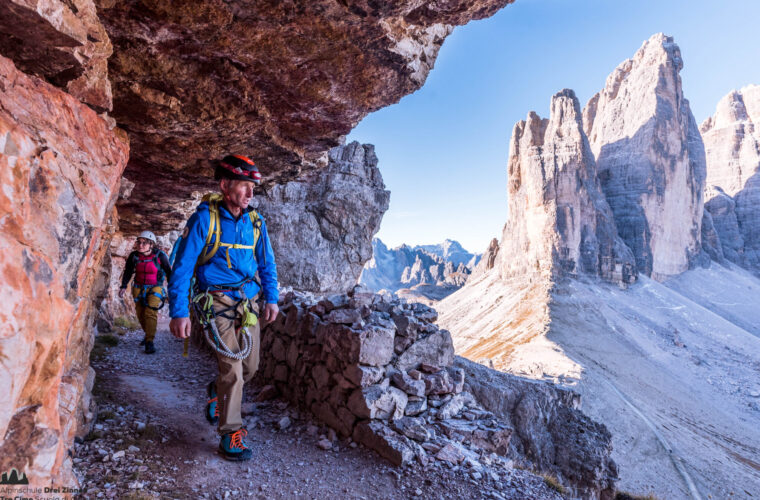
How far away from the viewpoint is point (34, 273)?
253 centimetres

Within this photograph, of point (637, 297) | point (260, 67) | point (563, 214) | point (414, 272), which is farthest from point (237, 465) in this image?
point (414, 272)

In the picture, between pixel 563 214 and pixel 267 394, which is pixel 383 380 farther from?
pixel 563 214

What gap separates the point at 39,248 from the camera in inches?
104

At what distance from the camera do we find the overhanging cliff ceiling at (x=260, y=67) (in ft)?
11.0

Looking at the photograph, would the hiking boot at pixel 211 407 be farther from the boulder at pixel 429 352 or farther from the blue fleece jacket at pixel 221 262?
the boulder at pixel 429 352

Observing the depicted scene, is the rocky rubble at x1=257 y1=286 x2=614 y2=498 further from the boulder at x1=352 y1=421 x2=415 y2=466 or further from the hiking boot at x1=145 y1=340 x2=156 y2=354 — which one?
the hiking boot at x1=145 y1=340 x2=156 y2=354

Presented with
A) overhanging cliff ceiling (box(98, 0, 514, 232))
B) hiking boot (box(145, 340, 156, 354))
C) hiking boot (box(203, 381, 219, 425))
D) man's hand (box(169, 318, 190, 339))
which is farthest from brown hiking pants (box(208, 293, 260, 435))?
hiking boot (box(145, 340, 156, 354))

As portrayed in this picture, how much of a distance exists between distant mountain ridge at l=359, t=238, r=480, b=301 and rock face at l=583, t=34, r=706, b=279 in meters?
47.9

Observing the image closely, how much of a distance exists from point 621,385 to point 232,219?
4102 centimetres

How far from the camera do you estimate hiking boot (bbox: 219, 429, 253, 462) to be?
4449 millimetres

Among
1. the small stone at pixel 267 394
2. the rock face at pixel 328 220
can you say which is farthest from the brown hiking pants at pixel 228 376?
the rock face at pixel 328 220

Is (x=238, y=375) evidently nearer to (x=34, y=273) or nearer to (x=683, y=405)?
(x=34, y=273)

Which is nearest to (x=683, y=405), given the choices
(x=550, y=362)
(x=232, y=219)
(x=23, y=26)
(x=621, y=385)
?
(x=621, y=385)

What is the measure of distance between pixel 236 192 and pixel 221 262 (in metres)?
0.86
